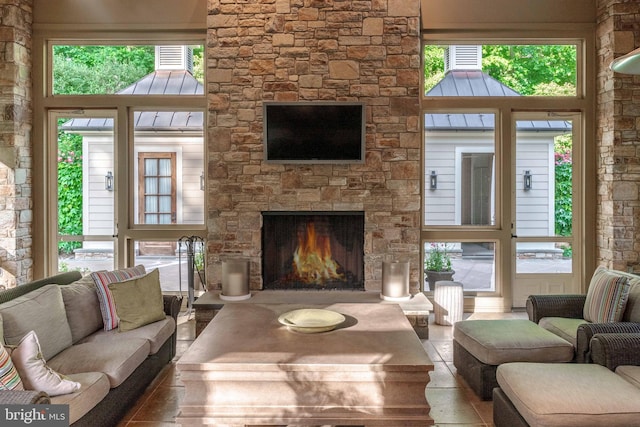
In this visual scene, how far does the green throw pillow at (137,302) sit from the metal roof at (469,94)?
12.2 ft

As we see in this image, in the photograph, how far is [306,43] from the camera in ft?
17.7

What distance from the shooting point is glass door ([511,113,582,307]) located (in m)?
5.92

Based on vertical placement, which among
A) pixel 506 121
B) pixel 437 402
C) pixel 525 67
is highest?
pixel 525 67

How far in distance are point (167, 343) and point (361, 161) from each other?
9.00ft

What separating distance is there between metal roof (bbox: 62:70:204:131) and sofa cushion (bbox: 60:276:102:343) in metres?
2.70

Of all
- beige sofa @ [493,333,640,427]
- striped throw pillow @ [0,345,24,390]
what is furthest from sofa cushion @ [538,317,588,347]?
striped throw pillow @ [0,345,24,390]

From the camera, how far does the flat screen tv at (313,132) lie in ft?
17.6

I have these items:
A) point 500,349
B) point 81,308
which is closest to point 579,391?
point 500,349

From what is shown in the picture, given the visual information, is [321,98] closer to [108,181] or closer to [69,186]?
[108,181]

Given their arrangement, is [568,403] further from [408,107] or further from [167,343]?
[408,107]

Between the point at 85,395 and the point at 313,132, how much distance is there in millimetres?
3593

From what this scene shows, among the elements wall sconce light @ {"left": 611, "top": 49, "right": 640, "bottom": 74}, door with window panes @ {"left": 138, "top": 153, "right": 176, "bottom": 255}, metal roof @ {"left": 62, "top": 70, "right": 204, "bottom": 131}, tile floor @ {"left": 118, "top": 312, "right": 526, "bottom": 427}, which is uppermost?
metal roof @ {"left": 62, "top": 70, "right": 204, "bottom": 131}

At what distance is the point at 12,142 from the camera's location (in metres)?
5.48

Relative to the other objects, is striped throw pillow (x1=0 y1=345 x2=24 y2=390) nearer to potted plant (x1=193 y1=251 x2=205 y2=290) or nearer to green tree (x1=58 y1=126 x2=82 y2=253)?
potted plant (x1=193 y1=251 x2=205 y2=290)
